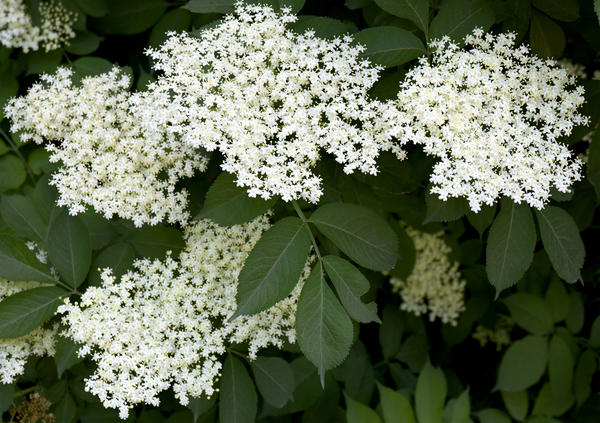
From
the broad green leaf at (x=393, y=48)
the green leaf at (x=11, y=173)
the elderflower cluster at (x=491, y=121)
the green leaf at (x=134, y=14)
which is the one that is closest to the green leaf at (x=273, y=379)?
the elderflower cluster at (x=491, y=121)

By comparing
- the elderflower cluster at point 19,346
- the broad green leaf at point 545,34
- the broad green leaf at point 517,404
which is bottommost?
the broad green leaf at point 517,404

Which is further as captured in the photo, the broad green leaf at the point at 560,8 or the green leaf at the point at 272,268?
the broad green leaf at the point at 560,8

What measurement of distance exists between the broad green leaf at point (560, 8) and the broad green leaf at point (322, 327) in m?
1.40

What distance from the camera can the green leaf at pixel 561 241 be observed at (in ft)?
6.15

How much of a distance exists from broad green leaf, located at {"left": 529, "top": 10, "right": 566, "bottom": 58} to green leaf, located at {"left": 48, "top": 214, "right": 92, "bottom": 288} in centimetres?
190

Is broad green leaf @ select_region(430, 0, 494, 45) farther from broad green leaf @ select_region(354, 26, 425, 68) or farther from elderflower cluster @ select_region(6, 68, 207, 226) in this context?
elderflower cluster @ select_region(6, 68, 207, 226)

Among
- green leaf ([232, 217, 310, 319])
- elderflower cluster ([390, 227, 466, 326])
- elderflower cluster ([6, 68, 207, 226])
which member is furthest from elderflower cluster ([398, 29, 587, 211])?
elderflower cluster ([390, 227, 466, 326])

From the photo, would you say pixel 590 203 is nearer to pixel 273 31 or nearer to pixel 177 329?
pixel 273 31

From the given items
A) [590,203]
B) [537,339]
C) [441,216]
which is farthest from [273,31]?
[537,339]

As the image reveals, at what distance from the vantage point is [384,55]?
1.94 meters

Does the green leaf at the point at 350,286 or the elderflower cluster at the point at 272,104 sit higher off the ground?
the elderflower cluster at the point at 272,104

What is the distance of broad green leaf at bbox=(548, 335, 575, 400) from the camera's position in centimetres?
291

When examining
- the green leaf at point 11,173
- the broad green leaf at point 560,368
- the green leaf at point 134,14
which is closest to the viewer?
the green leaf at point 11,173

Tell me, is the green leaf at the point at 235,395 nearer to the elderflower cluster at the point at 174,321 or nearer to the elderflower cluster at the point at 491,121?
the elderflower cluster at the point at 174,321
